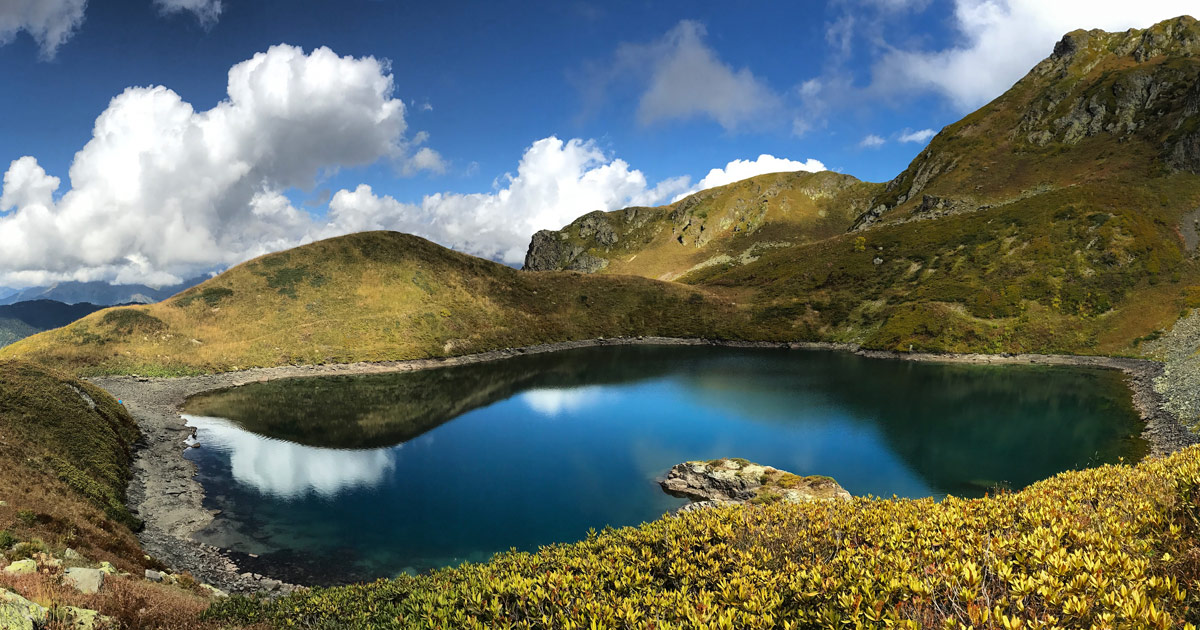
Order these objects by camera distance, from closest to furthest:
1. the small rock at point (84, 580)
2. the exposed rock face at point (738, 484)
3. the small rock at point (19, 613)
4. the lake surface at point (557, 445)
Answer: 1. the small rock at point (19, 613)
2. the small rock at point (84, 580)
3. the lake surface at point (557, 445)
4. the exposed rock face at point (738, 484)

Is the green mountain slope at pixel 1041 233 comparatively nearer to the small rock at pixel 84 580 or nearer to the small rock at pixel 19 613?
the small rock at pixel 84 580

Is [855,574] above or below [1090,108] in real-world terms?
below

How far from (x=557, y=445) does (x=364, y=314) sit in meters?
68.8

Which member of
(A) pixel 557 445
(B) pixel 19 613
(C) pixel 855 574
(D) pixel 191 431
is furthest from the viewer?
(D) pixel 191 431

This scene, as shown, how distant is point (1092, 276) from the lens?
9200 cm

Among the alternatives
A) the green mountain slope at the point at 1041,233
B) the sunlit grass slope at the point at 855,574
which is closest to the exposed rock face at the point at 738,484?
the sunlit grass slope at the point at 855,574

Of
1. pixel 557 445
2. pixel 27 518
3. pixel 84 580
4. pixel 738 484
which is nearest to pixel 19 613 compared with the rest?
pixel 84 580

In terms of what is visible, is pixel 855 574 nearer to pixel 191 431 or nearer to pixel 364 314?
pixel 191 431

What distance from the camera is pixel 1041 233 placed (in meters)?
106

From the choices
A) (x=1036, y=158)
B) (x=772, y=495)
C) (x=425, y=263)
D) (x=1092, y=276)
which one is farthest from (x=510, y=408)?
(x=1036, y=158)

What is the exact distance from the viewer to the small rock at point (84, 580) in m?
14.1

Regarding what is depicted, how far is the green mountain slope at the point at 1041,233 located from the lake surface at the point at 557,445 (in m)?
19.2

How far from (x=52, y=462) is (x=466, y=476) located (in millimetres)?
25949

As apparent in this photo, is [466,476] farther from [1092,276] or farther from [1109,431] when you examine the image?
[1092,276]
